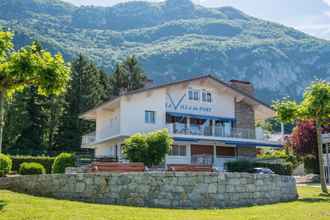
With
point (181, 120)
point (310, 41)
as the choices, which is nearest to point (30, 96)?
point (181, 120)

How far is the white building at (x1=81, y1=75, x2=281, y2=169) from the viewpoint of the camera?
3768 cm

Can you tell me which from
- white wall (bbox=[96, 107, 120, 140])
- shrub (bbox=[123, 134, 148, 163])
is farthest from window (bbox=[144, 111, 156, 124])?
shrub (bbox=[123, 134, 148, 163])

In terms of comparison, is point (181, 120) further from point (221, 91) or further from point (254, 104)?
point (254, 104)

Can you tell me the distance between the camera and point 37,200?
566 inches

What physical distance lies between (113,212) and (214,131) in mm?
27410

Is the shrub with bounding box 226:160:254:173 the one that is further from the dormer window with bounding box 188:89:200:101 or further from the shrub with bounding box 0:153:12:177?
the shrub with bounding box 0:153:12:177

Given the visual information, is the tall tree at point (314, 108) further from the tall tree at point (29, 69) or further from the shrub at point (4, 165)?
the shrub at point (4, 165)

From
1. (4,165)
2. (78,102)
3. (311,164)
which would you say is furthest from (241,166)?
(78,102)

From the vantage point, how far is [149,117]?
125 feet

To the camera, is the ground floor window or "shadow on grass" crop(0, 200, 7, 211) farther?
the ground floor window

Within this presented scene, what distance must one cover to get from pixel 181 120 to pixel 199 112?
5.56ft

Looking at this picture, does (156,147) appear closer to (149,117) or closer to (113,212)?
(149,117)

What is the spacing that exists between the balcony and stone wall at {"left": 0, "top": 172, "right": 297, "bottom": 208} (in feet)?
68.2

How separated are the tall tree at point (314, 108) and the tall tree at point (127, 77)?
4980 centimetres
